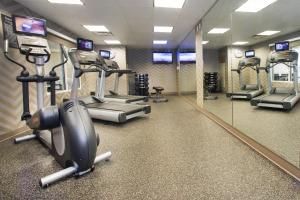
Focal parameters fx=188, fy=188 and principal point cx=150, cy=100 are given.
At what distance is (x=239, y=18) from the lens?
10.9 feet

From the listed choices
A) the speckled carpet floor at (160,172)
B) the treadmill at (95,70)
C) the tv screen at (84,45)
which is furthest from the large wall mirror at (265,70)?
the tv screen at (84,45)

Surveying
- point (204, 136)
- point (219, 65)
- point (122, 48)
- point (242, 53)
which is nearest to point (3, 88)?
point (204, 136)

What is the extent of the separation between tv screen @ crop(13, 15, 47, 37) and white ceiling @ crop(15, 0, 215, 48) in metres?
1.38

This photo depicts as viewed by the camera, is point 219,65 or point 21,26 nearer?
point 21,26

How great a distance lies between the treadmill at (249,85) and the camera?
2.81 meters

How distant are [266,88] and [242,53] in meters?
0.81

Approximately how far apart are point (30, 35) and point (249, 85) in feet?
11.8

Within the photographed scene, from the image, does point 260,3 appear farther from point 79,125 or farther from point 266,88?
point 79,125

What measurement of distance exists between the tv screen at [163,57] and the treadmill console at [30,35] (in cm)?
744

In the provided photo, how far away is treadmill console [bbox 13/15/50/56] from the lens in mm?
2625

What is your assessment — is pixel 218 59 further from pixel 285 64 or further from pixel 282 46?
pixel 285 64

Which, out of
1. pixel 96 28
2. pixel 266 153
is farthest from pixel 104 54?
pixel 266 153

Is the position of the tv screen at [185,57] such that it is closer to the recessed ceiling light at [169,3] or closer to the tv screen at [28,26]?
the recessed ceiling light at [169,3]

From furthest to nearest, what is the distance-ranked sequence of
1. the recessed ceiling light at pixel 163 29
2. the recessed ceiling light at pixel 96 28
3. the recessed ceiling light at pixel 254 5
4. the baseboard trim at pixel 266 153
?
the recessed ceiling light at pixel 163 29
the recessed ceiling light at pixel 96 28
the recessed ceiling light at pixel 254 5
the baseboard trim at pixel 266 153
